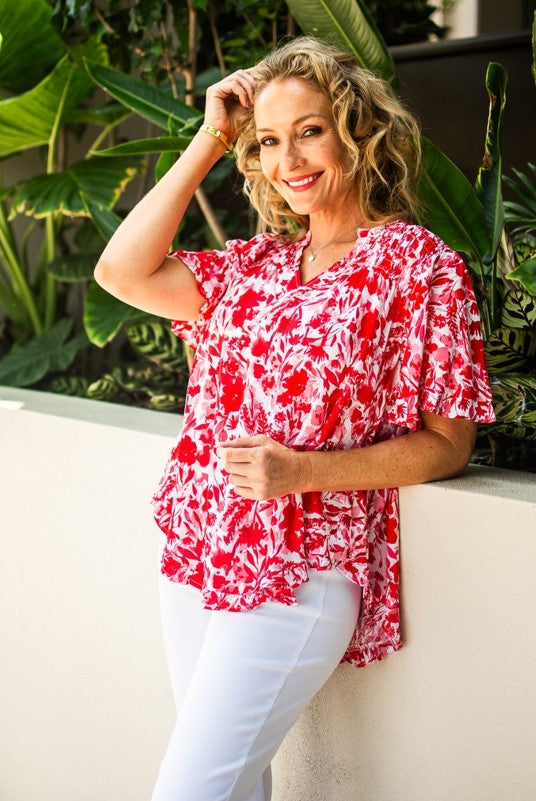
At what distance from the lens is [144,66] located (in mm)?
3553

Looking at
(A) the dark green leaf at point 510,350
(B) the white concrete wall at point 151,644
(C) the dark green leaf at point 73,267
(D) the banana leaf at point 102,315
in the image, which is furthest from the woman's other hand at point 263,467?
(C) the dark green leaf at point 73,267

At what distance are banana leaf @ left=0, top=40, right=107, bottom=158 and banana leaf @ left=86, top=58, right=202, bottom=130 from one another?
0.38 metres

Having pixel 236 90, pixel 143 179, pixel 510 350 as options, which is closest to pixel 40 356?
pixel 143 179

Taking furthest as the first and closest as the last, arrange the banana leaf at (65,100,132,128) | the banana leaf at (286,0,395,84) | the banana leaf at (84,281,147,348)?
the banana leaf at (65,100,132,128) → the banana leaf at (84,281,147,348) → the banana leaf at (286,0,395,84)

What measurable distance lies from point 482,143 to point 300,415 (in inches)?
62.2

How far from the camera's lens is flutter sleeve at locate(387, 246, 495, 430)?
1626 mm

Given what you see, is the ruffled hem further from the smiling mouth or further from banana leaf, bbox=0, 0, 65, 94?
banana leaf, bbox=0, 0, 65, 94

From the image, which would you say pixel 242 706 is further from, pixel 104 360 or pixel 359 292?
pixel 104 360

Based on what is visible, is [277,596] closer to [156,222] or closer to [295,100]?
[156,222]

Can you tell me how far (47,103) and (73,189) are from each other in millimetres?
291

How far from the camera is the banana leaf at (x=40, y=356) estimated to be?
3.61m

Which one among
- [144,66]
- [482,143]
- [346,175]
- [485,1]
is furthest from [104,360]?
[485,1]

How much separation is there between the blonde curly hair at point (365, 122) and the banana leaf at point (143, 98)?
812 millimetres

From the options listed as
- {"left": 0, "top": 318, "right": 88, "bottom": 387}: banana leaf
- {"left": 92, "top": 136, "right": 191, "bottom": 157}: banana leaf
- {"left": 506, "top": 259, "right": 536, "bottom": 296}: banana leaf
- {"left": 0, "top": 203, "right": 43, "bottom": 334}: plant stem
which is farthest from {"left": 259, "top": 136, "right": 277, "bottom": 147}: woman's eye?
{"left": 0, "top": 203, "right": 43, "bottom": 334}: plant stem
